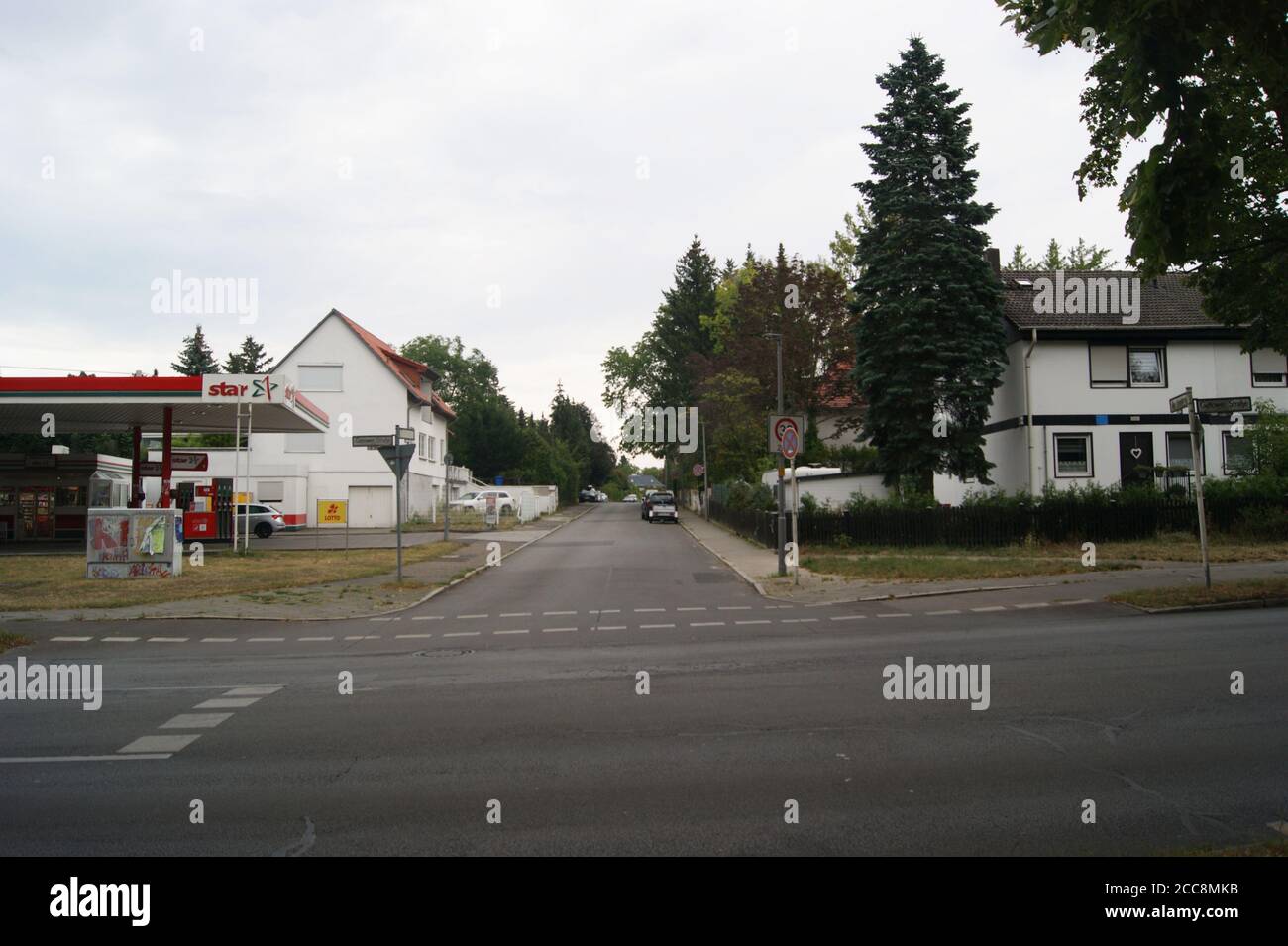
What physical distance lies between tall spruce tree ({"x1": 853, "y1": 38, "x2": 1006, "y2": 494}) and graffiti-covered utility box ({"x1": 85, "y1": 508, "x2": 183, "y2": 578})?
68.2ft

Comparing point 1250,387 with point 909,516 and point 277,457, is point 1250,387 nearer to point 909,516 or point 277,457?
point 909,516

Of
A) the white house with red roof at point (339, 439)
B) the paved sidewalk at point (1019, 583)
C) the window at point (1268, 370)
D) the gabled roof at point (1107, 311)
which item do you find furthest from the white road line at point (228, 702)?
the white house with red roof at point (339, 439)

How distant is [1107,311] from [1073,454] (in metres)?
5.39

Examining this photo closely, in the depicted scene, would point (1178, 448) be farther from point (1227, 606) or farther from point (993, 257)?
point (1227, 606)

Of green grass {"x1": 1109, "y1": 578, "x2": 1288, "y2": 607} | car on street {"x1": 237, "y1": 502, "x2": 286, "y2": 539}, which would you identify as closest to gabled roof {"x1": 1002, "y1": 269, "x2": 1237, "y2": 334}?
green grass {"x1": 1109, "y1": 578, "x2": 1288, "y2": 607}

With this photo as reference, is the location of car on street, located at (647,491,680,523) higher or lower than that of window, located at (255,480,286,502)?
lower

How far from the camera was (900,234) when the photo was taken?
2897 cm

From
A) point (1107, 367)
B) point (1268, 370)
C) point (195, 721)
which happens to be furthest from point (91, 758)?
point (1268, 370)

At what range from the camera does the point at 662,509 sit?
54.8 m

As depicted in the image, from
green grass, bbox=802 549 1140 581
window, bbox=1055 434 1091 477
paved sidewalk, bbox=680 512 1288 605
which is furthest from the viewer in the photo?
window, bbox=1055 434 1091 477

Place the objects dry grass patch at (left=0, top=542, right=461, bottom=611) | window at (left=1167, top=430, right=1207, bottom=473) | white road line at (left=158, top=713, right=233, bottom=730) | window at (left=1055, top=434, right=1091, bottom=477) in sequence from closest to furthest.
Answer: white road line at (left=158, top=713, right=233, bottom=730)
dry grass patch at (left=0, top=542, right=461, bottom=611)
window at (left=1167, top=430, right=1207, bottom=473)
window at (left=1055, top=434, right=1091, bottom=477)

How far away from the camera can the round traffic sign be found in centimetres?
1973

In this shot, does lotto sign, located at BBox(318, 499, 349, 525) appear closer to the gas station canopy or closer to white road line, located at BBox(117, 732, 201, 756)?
the gas station canopy

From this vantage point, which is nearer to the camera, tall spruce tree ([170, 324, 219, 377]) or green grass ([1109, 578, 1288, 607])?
green grass ([1109, 578, 1288, 607])
